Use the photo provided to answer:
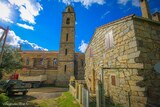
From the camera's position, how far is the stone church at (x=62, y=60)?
25828mm

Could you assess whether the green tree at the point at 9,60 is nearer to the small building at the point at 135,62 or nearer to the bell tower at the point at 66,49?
the bell tower at the point at 66,49

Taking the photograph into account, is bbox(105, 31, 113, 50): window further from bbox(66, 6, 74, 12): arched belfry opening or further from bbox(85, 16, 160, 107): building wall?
bbox(66, 6, 74, 12): arched belfry opening

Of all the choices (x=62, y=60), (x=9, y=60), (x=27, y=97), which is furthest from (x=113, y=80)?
(x=62, y=60)

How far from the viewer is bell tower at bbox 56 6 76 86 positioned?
25.6 meters

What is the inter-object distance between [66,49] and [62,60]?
2762 millimetres

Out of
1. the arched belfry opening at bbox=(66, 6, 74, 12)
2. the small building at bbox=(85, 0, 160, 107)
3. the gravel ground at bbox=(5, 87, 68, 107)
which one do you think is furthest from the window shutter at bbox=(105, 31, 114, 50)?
the arched belfry opening at bbox=(66, 6, 74, 12)

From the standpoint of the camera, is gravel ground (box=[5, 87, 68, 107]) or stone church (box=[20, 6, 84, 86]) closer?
gravel ground (box=[5, 87, 68, 107])

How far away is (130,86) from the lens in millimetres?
6016

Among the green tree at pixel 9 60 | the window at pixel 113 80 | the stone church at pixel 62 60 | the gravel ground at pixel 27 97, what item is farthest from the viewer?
the stone church at pixel 62 60

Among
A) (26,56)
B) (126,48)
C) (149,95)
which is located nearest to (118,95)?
(149,95)

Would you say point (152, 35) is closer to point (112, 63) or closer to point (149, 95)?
point (112, 63)

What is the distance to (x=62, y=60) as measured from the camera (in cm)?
2645

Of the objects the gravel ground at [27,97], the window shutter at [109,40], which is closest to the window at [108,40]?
the window shutter at [109,40]

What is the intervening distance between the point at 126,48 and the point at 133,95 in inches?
98.0
